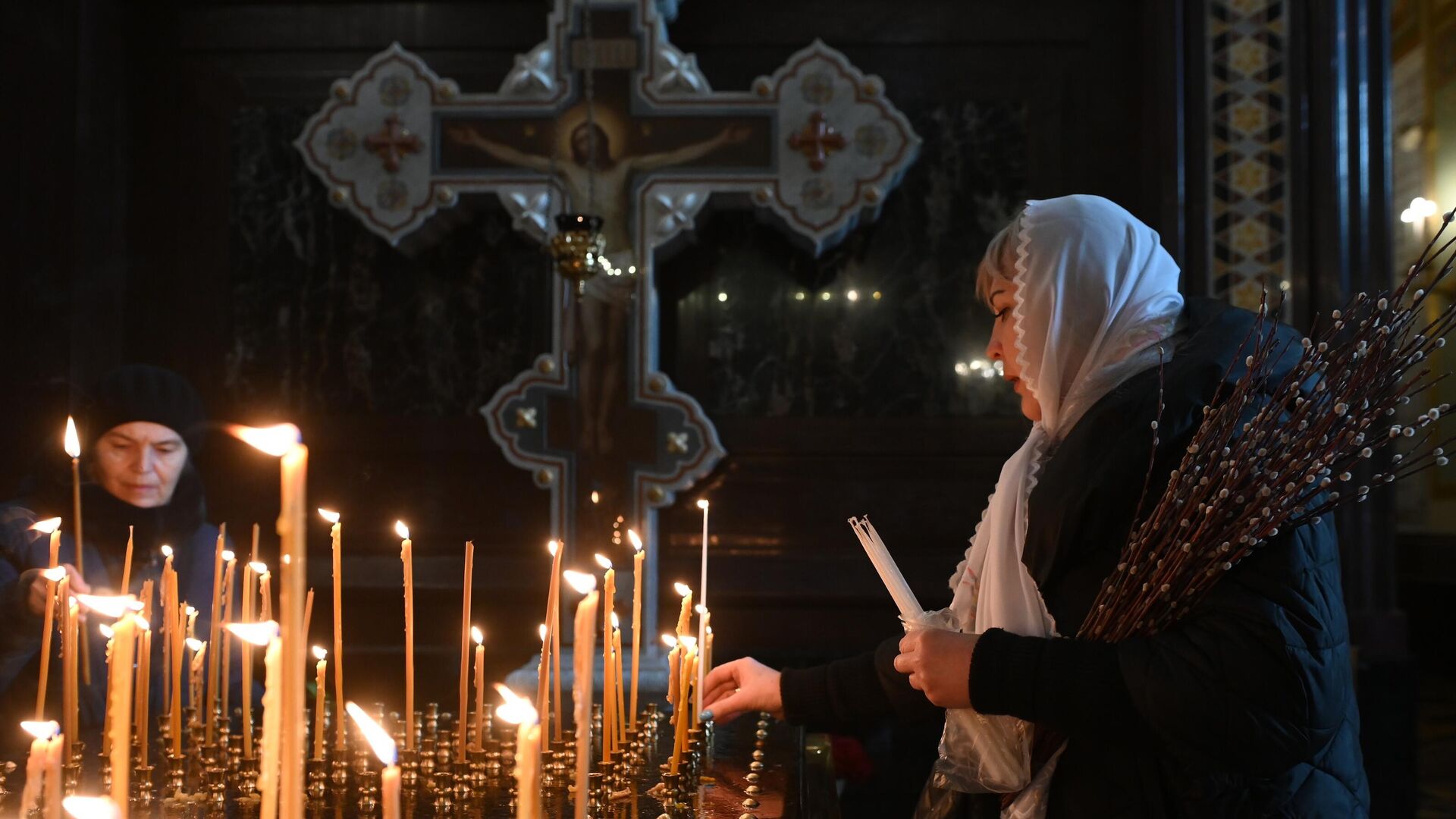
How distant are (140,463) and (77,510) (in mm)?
1117

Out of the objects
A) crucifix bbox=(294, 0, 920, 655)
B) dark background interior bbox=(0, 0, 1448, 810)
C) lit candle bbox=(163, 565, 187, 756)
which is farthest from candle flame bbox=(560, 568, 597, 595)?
dark background interior bbox=(0, 0, 1448, 810)

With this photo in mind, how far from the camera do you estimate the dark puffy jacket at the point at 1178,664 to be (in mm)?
1609

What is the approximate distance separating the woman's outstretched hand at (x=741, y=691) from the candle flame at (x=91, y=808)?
4.25ft

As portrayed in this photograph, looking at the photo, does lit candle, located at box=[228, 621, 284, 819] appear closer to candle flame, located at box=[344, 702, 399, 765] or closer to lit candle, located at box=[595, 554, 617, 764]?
candle flame, located at box=[344, 702, 399, 765]

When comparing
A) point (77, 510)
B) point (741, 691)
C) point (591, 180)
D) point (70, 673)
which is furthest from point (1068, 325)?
point (591, 180)

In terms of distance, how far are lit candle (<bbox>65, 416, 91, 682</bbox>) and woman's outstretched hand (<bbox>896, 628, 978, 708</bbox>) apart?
127cm

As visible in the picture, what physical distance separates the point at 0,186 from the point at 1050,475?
3.45m

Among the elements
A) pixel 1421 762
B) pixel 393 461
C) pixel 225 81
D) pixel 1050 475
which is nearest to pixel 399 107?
pixel 225 81

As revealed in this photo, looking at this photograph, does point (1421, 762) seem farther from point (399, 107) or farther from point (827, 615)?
point (399, 107)

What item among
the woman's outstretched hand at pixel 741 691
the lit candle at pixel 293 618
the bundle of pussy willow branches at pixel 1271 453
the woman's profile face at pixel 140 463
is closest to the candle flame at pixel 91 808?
the lit candle at pixel 293 618

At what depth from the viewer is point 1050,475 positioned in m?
1.81

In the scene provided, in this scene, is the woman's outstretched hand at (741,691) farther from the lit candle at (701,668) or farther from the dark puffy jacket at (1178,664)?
the dark puffy jacket at (1178,664)

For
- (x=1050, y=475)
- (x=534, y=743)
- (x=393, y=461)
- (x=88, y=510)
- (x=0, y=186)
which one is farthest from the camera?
(x=393, y=461)

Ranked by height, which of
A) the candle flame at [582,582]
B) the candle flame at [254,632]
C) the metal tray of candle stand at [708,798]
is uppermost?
the candle flame at [582,582]
